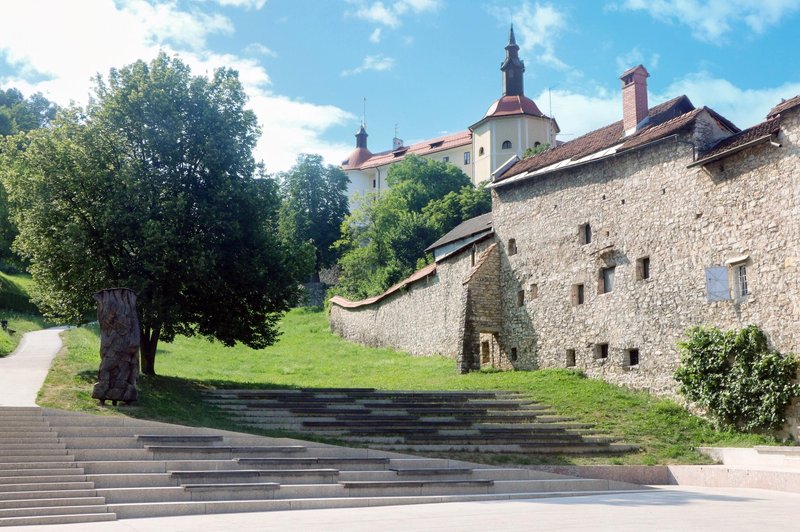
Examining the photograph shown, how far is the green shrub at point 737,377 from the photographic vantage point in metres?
19.3

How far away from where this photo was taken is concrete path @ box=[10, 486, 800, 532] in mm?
9531

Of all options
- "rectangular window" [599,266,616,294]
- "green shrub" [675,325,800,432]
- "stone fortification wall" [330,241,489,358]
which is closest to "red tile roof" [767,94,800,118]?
"green shrub" [675,325,800,432]

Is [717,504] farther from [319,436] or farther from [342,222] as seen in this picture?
[342,222]

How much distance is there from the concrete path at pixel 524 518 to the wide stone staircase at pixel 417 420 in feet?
14.6

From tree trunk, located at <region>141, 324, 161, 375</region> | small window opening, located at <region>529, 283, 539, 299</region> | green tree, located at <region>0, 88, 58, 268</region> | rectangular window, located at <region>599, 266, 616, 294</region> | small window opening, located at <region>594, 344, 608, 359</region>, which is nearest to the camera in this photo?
tree trunk, located at <region>141, 324, 161, 375</region>

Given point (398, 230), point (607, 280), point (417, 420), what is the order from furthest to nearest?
point (398, 230) < point (607, 280) < point (417, 420)

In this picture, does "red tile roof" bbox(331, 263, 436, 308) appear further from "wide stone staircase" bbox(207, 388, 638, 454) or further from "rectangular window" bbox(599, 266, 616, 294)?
"wide stone staircase" bbox(207, 388, 638, 454)

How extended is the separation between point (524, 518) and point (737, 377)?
1257 cm

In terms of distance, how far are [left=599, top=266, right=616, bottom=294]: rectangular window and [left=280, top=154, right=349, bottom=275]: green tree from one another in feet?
145

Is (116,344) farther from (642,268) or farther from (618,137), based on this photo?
(618,137)

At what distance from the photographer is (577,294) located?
27547 mm

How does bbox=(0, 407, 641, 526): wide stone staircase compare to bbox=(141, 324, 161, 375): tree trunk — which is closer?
bbox=(0, 407, 641, 526): wide stone staircase

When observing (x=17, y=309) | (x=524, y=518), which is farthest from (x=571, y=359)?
(x=17, y=309)

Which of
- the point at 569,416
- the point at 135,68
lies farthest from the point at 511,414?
the point at 135,68
